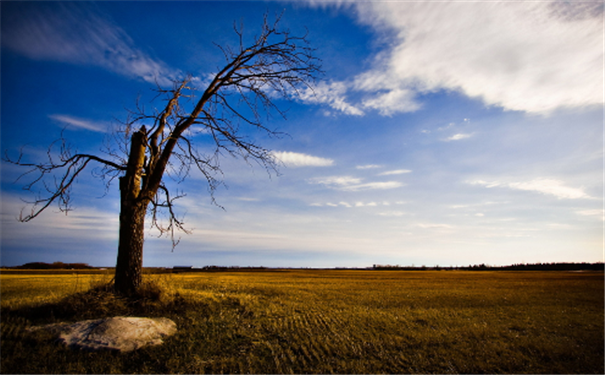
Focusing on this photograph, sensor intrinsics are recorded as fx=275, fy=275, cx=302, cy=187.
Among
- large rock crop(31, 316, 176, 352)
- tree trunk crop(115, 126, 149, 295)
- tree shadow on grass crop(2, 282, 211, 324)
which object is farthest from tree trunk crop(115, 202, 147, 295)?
large rock crop(31, 316, 176, 352)

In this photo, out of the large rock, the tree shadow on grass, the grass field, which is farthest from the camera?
the tree shadow on grass

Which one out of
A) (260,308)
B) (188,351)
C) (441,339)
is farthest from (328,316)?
(188,351)

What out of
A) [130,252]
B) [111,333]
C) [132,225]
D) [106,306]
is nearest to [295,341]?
[111,333]

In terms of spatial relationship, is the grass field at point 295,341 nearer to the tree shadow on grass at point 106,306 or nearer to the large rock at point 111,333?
the tree shadow on grass at point 106,306

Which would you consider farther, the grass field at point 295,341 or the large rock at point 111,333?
the large rock at point 111,333

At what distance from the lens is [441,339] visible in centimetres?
786

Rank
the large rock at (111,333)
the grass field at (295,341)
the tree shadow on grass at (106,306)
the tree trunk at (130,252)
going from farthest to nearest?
the tree trunk at (130,252)
the tree shadow on grass at (106,306)
the large rock at (111,333)
the grass field at (295,341)

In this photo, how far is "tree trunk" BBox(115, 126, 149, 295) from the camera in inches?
344

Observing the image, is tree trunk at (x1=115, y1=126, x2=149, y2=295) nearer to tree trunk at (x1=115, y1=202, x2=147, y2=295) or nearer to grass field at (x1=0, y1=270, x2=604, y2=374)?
tree trunk at (x1=115, y1=202, x2=147, y2=295)

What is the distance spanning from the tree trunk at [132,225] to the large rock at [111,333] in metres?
2.50

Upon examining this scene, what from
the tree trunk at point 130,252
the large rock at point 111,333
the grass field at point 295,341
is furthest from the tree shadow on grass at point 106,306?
the large rock at point 111,333

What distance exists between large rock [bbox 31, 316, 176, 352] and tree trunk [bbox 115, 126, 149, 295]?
250 cm

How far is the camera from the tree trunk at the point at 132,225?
873cm

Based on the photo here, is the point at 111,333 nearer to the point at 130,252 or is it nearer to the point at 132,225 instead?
the point at 130,252
